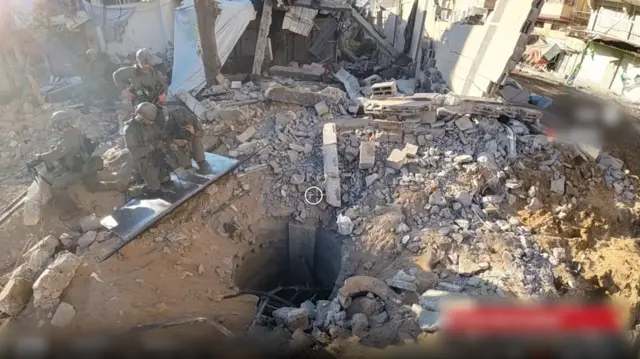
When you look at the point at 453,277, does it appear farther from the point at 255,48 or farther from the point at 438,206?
the point at 255,48

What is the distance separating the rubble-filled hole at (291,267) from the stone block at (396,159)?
1.43 metres

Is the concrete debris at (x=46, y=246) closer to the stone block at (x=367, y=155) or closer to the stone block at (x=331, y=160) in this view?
the stone block at (x=331, y=160)

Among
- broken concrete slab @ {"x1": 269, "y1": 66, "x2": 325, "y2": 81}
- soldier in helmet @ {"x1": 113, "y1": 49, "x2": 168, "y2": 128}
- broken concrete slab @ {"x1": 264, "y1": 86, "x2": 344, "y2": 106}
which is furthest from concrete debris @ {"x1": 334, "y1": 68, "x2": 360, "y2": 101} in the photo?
soldier in helmet @ {"x1": 113, "y1": 49, "x2": 168, "y2": 128}

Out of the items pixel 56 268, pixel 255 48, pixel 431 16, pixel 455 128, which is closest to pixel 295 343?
pixel 56 268

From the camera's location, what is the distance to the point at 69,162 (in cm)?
518

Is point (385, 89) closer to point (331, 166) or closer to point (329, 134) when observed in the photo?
point (329, 134)

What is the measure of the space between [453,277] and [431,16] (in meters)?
8.96

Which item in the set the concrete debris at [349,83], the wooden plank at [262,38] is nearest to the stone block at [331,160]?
the concrete debris at [349,83]

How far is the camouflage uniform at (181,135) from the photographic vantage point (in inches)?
222

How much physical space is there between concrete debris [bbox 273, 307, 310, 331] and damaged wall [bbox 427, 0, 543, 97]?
5.67m

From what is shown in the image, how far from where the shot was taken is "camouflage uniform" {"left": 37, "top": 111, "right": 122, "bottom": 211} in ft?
16.7

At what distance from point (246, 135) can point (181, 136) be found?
1.47m

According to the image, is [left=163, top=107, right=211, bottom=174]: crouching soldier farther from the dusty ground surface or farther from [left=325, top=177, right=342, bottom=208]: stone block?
[left=325, top=177, right=342, bottom=208]: stone block

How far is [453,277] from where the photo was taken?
484cm
